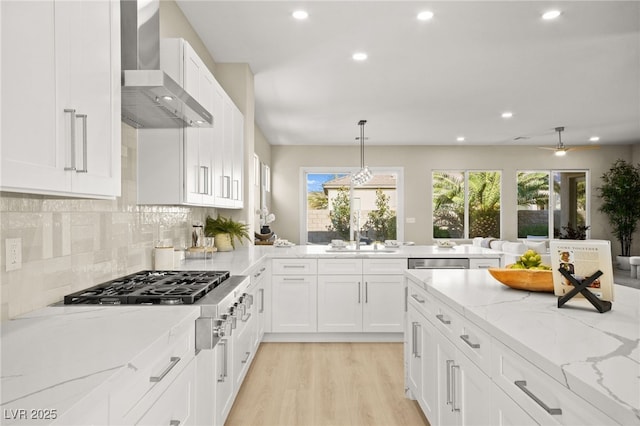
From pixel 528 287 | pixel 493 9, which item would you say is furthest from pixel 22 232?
pixel 493 9

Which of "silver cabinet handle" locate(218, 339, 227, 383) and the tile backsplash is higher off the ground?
the tile backsplash

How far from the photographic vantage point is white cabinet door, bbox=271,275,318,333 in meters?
4.17

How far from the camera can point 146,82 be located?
5.65ft

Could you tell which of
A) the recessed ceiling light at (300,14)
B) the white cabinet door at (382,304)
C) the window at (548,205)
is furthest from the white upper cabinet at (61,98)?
the window at (548,205)

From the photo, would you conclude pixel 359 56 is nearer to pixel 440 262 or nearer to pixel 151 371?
pixel 440 262

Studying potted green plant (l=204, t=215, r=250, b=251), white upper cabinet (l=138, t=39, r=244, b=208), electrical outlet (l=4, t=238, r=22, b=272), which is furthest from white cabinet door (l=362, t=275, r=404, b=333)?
electrical outlet (l=4, t=238, r=22, b=272)

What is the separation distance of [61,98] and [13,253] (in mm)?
583

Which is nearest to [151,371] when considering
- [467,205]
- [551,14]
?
[551,14]

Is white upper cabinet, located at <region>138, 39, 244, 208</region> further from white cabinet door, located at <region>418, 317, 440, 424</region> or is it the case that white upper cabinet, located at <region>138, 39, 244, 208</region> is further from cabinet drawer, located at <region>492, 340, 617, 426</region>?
cabinet drawer, located at <region>492, 340, 617, 426</region>

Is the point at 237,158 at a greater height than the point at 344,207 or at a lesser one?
greater

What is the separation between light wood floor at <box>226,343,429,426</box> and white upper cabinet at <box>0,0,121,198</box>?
71.9 inches

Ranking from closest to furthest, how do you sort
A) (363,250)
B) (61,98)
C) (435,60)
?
(61,98), (435,60), (363,250)

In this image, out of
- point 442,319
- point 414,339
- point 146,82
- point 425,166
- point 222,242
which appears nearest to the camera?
point 146,82

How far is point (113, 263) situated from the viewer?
2.20 metres
